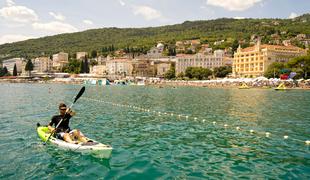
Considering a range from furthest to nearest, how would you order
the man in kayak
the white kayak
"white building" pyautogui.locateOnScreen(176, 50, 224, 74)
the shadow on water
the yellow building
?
1. "white building" pyautogui.locateOnScreen(176, 50, 224, 74)
2. the yellow building
3. the man in kayak
4. the white kayak
5. the shadow on water

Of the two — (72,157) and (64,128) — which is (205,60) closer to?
(64,128)

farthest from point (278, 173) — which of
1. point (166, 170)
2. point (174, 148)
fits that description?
point (174, 148)

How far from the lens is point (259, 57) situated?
12100 centimetres

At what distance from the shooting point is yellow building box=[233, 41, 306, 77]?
4698 inches

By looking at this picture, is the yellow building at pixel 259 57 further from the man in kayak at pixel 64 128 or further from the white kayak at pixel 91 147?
the white kayak at pixel 91 147

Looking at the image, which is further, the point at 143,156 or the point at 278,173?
the point at 143,156

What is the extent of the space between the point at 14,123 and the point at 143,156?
1268 centimetres

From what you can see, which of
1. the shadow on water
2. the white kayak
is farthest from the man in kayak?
the shadow on water

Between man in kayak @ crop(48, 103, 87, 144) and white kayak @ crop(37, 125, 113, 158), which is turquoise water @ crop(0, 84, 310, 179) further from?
man in kayak @ crop(48, 103, 87, 144)

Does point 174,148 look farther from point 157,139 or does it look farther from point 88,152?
point 88,152

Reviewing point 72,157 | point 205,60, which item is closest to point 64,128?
point 72,157

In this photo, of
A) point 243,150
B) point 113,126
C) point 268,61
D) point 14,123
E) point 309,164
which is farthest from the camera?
point 268,61

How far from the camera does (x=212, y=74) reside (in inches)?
5837

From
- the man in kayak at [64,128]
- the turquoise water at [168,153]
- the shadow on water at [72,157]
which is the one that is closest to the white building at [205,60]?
the turquoise water at [168,153]
